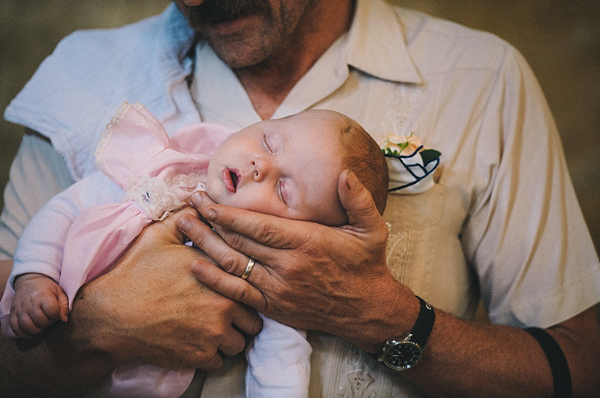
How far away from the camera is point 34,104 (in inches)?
61.5

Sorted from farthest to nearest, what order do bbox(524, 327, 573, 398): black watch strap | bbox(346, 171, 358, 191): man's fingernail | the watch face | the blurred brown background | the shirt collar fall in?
the blurred brown background
the shirt collar
bbox(524, 327, 573, 398): black watch strap
the watch face
bbox(346, 171, 358, 191): man's fingernail

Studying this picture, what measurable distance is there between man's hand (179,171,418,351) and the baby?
5cm

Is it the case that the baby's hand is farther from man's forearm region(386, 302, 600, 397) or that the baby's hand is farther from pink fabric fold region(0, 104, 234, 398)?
man's forearm region(386, 302, 600, 397)

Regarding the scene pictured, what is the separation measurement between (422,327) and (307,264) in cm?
39

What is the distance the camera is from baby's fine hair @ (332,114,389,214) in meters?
1.09

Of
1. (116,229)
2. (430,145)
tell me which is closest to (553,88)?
(430,145)

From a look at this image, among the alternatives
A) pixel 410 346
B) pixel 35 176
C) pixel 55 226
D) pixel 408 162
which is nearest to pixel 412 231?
pixel 408 162

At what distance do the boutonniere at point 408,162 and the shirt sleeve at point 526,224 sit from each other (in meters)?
0.22

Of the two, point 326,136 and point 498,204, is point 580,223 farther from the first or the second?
point 326,136

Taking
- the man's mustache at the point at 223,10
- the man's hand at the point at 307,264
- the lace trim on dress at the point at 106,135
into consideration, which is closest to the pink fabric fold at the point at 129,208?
the lace trim on dress at the point at 106,135

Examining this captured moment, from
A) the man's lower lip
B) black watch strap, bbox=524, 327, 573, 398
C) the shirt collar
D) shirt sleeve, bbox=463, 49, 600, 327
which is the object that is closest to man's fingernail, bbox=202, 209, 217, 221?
the man's lower lip

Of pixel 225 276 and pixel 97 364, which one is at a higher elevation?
pixel 225 276

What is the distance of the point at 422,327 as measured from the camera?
1.26m

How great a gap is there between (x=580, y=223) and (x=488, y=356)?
1.71ft
